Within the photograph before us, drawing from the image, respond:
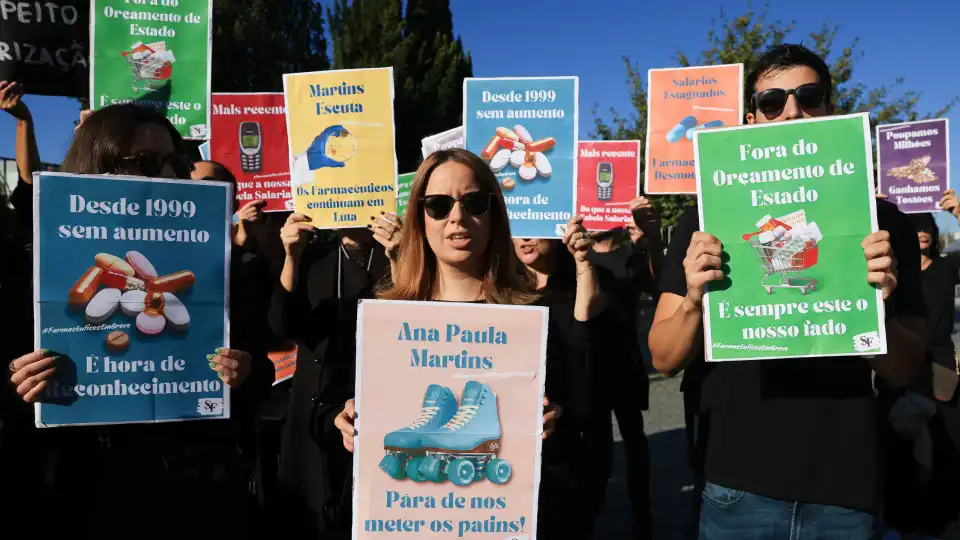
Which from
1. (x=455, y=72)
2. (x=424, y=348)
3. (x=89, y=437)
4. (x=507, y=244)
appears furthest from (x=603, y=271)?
(x=455, y=72)

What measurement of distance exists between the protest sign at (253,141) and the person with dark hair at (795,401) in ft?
9.94

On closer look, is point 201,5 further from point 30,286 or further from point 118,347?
point 118,347

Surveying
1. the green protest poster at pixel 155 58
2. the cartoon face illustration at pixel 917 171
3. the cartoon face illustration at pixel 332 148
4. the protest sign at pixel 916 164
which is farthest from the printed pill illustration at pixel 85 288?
the cartoon face illustration at pixel 917 171

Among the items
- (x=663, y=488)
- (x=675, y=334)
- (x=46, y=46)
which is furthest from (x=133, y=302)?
(x=663, y=488)

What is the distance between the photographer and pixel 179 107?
12.5 ft

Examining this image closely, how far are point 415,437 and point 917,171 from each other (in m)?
5.86

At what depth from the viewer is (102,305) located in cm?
186

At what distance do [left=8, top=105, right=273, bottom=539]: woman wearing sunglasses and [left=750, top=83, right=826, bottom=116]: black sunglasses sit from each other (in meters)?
1.64

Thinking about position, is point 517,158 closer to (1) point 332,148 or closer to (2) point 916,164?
(1) point 332,148

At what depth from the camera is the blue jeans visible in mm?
1866

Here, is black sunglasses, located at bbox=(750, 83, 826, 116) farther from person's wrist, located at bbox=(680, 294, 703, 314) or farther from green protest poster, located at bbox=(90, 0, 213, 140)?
green protest poster, located at bbox=(90, 0, 213, 140)

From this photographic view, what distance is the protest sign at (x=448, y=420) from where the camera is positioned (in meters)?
1.71

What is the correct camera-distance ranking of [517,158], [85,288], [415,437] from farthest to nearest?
[517,158] → [85,288] → [415,437]

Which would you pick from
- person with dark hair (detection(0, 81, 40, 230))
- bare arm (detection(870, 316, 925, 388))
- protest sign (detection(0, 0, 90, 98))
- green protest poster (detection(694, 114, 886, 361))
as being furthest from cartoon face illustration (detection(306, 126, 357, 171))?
bare arm (detection(870, 316, 925, 388))
